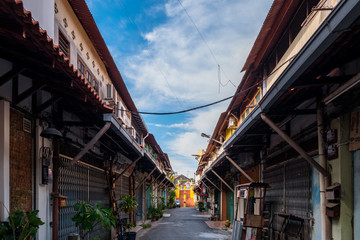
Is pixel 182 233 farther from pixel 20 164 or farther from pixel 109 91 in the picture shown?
pixel 20 164

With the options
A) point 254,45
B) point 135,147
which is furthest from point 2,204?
point 254,45

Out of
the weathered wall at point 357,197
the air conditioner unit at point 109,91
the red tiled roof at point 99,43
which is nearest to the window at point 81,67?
the red tiled roof at point 99,43

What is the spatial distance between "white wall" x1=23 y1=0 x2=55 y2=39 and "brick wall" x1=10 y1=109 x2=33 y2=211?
6.58 feet

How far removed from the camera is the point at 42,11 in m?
6.73

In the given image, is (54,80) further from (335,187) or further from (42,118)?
(335,187)

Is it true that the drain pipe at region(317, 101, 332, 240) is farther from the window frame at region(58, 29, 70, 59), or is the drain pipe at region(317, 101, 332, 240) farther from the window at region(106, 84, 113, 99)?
the window at region(106, 84, 113, 99)

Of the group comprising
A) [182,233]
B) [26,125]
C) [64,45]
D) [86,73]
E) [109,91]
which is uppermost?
[64,45]

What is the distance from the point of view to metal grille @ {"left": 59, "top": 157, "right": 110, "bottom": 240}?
26.1ft

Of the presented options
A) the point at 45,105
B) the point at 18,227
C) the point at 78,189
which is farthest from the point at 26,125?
the point at 78,189

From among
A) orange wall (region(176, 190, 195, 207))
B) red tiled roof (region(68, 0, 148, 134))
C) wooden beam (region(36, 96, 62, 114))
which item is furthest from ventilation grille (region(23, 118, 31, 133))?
orange wall (region(176, 190, 195, 207))

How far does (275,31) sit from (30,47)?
275 inches

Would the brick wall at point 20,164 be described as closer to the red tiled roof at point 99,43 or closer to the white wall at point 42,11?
the white wall at point 42,11

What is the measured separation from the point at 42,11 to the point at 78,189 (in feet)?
15.6

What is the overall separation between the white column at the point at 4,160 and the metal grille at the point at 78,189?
9.07ft
